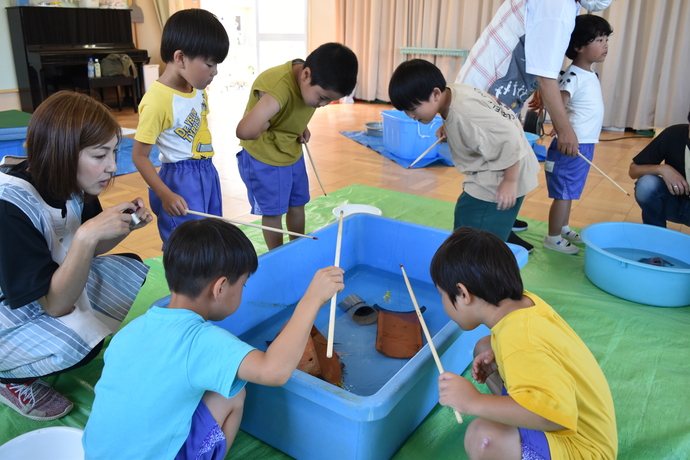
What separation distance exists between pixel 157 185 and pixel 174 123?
0.21 meters

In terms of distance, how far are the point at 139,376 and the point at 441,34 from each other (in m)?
5.41

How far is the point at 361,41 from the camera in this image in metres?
6.28

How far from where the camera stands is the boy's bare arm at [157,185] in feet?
4.91

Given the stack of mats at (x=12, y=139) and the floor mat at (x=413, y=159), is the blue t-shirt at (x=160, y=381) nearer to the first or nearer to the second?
the stack of mats at (x=12, y=139)

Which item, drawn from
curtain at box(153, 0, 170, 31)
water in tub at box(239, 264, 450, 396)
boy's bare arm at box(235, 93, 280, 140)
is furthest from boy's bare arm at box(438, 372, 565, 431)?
curtain at box(153, 0, 170, 31)

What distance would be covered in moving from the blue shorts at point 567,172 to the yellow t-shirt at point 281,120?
108cm

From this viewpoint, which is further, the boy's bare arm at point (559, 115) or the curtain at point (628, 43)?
the curtain at point (628, 43)

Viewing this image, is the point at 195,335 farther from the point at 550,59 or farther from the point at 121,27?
the point at 121,27

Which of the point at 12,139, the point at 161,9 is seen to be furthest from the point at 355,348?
the point at 161,9

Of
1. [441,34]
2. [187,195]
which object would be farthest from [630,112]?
[187,195]

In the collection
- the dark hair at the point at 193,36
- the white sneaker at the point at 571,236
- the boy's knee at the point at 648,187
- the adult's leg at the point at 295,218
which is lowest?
the white sneaker at the point at 571,236

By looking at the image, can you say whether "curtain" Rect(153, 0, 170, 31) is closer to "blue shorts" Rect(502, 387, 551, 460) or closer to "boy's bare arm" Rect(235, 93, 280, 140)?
"boy's bare arm" Rect(235, 93, 280, 140)

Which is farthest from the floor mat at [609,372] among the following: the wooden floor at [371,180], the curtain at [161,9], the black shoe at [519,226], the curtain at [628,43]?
the curtain at [161,9]

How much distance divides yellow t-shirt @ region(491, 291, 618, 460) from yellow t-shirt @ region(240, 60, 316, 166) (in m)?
1.08
